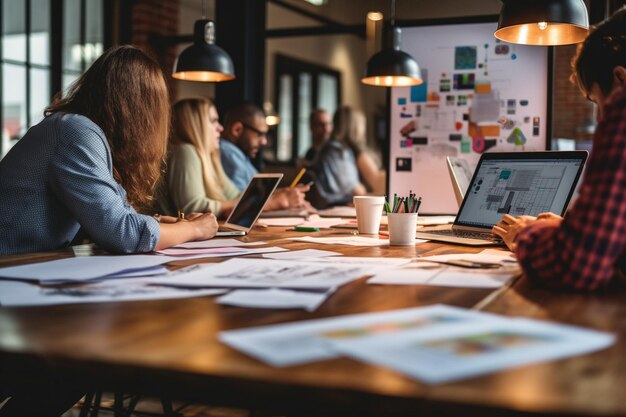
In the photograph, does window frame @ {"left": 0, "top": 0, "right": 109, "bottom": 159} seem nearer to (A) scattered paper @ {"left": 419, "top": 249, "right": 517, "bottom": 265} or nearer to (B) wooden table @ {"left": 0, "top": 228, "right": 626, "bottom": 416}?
(A) scattered paper @ {"left": 419, "top": 249, "right": 517, "bottom": 265}

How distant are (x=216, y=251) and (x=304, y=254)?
22 centimetres

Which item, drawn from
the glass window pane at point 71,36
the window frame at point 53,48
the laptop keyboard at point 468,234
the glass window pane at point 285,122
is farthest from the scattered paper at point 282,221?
the glass window pane at point 285,122

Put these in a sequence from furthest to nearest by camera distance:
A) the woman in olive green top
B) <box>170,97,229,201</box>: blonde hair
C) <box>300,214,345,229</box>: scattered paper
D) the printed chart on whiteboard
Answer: the printed chart on whiteboard, <box>170,97,229,201</box>: blonde hair, the woman in olive green top, <box>300,214,345,229</box>: scattered paper

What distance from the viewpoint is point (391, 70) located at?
3.23m

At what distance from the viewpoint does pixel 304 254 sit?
1661mm

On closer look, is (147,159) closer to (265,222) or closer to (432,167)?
(265,222)

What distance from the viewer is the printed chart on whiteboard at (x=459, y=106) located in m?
3.62

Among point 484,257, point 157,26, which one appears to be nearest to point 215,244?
point 484,257

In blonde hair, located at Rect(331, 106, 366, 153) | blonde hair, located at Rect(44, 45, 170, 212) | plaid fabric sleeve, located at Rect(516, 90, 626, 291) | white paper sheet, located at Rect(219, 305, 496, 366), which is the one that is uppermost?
blonde hair, located at Rect(331, 106, 366, 153)

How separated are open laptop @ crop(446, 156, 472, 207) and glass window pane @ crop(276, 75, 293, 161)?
6.39 metres

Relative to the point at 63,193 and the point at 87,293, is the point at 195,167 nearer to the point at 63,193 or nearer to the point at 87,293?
the point at 63,193

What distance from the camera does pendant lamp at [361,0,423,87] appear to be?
324 cm

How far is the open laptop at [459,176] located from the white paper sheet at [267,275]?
1.39 m

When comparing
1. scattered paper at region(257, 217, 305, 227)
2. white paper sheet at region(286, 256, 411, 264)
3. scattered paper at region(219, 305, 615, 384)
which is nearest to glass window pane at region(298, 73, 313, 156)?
scattered paper at region(257, 217, 305, 227)
